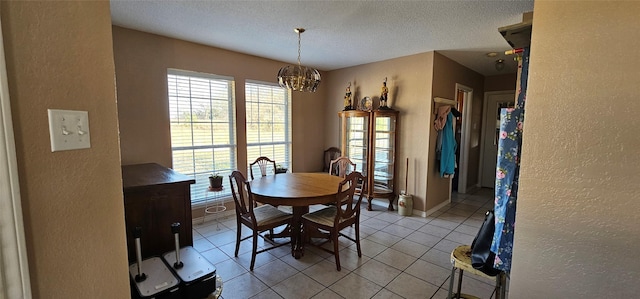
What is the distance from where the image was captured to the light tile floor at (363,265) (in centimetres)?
219

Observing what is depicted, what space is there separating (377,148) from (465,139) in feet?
6.57

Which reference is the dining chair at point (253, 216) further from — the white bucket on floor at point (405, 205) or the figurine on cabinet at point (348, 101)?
the figurine on cabinet at point (348, 101)

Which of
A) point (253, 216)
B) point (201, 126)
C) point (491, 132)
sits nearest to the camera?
point (253, 216)

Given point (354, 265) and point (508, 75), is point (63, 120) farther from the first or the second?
point (508, 75)

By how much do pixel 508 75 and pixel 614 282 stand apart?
5.07 meters

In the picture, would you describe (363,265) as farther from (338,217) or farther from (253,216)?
(253,216)

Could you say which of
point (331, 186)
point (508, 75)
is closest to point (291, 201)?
point (331, 186)

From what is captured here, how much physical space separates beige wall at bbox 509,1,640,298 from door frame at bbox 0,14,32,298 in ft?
5.68

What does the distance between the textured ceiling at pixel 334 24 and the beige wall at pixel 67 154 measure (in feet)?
5.39

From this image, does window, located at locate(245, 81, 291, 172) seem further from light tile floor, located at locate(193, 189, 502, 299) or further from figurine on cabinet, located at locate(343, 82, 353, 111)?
light tile floor, located at locate(193, 189, 502, 299)

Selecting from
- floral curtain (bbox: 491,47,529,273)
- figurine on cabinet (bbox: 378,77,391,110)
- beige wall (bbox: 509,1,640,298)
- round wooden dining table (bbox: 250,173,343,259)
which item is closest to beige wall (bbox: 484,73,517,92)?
figurine on cabinet (bbox: 378,77,391,110)

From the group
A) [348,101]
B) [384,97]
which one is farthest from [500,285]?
[348,101]

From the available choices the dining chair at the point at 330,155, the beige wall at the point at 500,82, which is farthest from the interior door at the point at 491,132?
the dining chair at the point at 330,155

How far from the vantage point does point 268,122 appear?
4293mm
